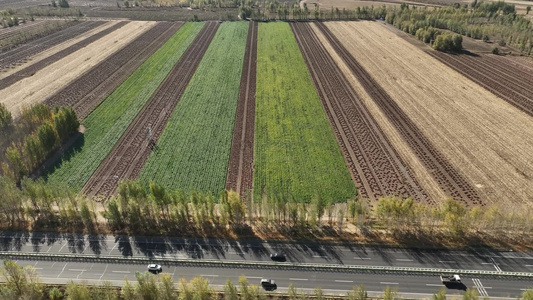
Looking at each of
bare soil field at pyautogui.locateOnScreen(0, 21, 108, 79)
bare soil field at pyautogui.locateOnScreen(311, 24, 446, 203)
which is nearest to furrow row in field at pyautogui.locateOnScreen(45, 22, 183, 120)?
bare soil field at pyautogui.locateOnScreen(0, 21, 108, 79)

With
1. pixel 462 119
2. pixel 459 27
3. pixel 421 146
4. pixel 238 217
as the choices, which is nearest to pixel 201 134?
pixel 238 217

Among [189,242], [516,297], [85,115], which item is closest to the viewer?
[516,297]

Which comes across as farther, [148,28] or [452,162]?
[148,28]

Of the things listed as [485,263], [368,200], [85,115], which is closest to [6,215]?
[85,115]

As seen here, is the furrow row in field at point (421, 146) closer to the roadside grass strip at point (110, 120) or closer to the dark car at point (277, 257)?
the dark car at point (277, 257)

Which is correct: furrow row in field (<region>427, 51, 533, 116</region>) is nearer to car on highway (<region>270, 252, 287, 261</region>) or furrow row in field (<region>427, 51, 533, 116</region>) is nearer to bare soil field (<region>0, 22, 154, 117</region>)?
car on highway (<region>270, 252, 287, 261</region>)

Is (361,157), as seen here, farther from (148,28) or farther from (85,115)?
(148,28)
